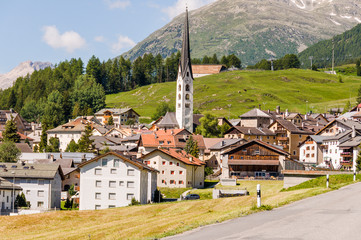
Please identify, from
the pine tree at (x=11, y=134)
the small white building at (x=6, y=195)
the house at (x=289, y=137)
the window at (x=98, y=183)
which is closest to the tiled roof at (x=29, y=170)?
the small white building at (x=6, y=195)

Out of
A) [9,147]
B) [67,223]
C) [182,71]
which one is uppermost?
[182,71]

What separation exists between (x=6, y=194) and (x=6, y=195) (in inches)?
6.1

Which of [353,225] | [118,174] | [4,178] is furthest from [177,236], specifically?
[4,178]

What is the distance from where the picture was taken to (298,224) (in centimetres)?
2238

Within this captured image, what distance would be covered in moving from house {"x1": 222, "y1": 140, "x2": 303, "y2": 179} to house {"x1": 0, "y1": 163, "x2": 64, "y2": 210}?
104 feet

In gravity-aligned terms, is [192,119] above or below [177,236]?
above

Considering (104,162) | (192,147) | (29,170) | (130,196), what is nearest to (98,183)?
(104,162)

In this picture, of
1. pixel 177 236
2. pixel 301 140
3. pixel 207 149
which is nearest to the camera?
pixel 177 236

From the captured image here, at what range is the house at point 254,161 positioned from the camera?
99250mm

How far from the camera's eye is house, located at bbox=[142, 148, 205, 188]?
9488 cm

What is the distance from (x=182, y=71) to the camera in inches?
6230

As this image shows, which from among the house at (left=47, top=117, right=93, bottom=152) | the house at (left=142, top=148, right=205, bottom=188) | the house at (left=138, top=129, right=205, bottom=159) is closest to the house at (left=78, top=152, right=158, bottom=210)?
the house at (left=142, top=148, right=205, bottom=188)

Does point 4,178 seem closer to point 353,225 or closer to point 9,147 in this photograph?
point 9,147

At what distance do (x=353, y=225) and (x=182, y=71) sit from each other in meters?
138
